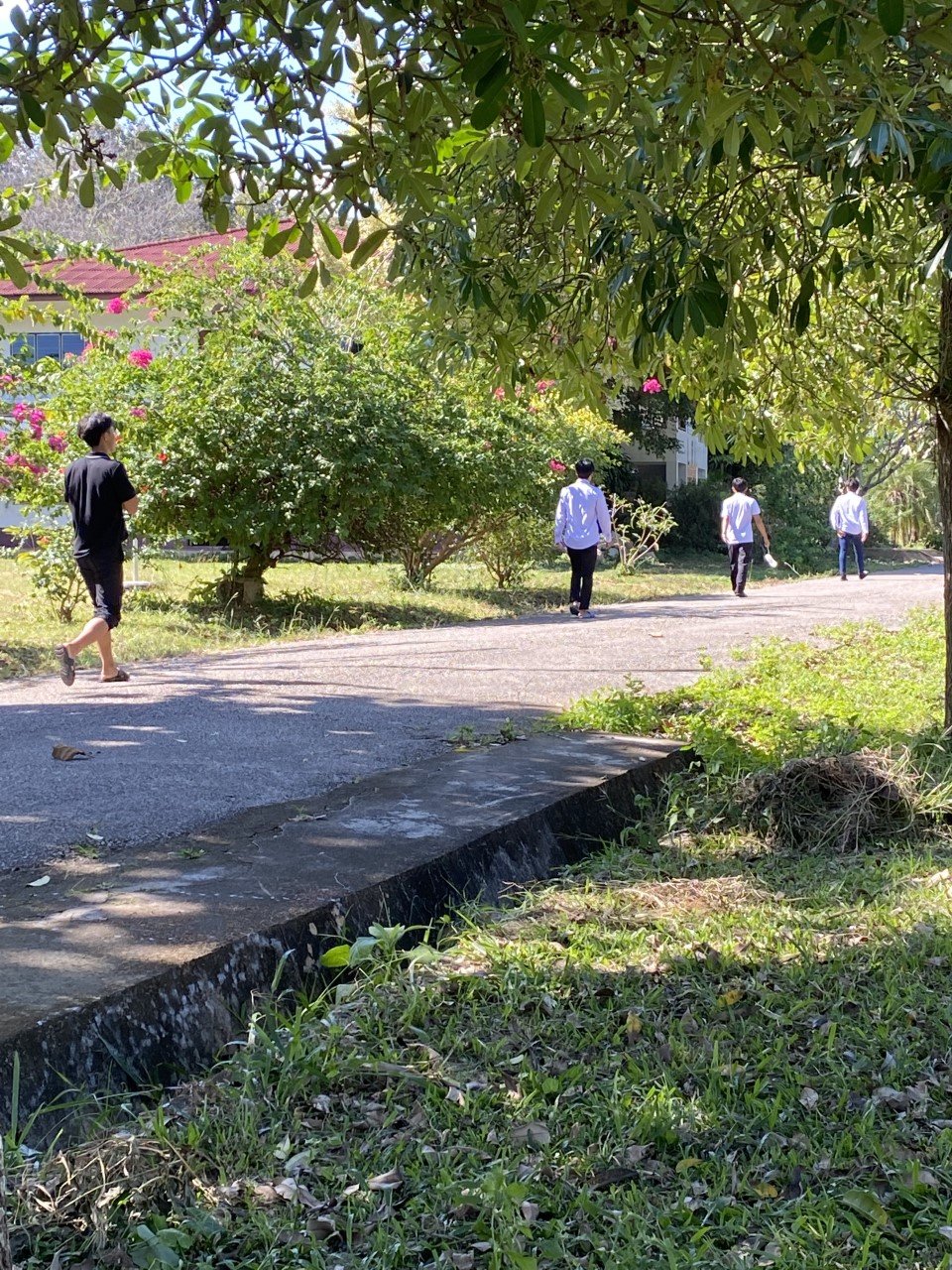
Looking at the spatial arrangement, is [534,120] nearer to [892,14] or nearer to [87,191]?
[892,14]

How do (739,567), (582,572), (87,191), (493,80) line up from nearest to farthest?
1. (493,80)
2. (87,191)
3. (582,572)
4. (739,567)

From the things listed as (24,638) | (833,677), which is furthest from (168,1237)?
(24,638)

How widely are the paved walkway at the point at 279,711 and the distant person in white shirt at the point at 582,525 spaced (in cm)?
98

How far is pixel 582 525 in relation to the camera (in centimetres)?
1422

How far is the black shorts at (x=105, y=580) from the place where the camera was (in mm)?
8500

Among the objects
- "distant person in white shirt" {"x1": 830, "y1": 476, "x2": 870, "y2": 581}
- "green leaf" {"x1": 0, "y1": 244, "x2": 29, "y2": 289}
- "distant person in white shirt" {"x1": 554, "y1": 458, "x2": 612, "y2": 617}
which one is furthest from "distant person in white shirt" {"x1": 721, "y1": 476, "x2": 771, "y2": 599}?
"green leaf" {"x1": 0, "y1": 244, "x2": 29, "y2": 289}

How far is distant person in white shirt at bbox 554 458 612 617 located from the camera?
14250 millimetres

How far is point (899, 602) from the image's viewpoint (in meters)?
16.7

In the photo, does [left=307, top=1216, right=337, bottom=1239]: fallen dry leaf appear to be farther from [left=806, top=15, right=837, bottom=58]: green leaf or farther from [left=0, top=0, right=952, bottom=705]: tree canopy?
[left=806, top=15, right=837, bottom=58]: green leaf

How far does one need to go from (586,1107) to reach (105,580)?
6133mm

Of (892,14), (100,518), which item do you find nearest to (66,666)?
(100,518)

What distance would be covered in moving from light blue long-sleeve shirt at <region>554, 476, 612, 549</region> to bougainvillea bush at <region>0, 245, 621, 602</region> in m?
1.17

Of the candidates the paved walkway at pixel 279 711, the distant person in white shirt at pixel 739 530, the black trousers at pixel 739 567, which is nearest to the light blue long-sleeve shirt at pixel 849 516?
the distant person in white shirt at pixel 739 530

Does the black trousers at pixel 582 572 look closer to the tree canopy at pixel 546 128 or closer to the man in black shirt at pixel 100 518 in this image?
the man in black shirt at pixel 100 518
